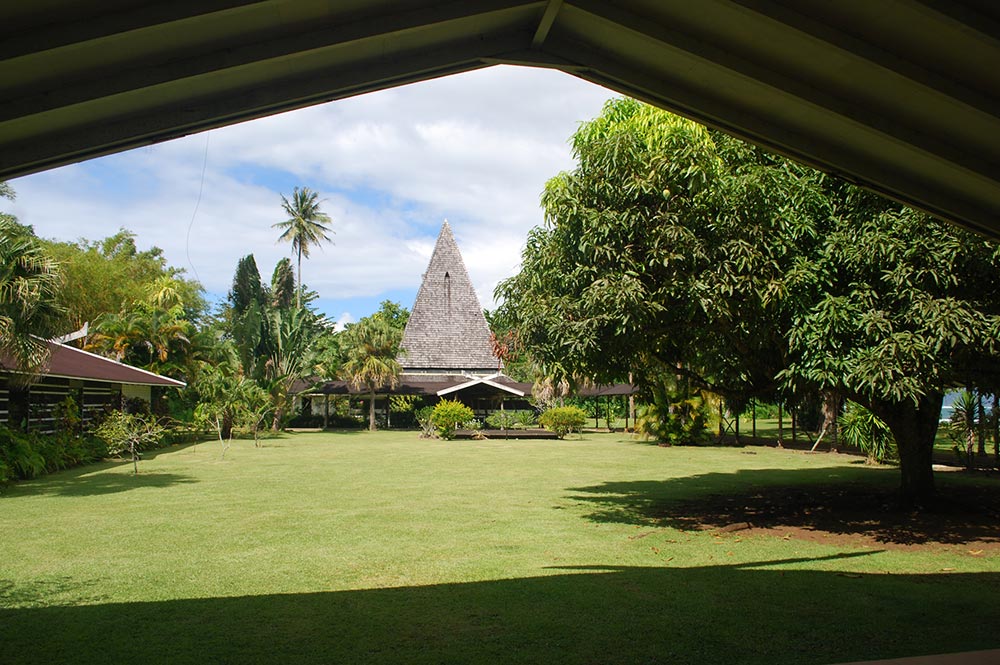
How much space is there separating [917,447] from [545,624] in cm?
876

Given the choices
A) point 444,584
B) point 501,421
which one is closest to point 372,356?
point 501,421

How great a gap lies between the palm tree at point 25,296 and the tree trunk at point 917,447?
15533 mm

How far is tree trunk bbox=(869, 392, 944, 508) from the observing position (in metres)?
11.4

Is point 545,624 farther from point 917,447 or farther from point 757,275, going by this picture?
point 917,447

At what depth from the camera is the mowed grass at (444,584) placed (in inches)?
208

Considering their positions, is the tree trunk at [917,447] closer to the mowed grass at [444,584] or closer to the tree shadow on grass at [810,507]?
the tree shadow on grass at [810,507]

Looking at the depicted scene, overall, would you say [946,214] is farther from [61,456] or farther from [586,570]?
[61,456]

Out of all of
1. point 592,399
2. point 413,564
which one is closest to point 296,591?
point 413,564

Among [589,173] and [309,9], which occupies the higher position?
[589,173]

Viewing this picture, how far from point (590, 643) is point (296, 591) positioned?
122 inches

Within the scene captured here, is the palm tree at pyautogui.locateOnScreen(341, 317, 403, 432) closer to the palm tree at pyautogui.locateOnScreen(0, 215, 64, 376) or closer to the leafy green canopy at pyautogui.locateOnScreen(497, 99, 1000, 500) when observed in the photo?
the palm tree at pyautogui.locateOnScreen(0, 215, 64, 376)

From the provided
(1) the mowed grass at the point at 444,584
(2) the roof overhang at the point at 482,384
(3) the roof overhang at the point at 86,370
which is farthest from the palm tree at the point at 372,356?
(1) the mowed grass at the point at 444,584

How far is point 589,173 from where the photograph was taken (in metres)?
10.6

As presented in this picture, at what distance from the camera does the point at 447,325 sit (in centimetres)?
4766
